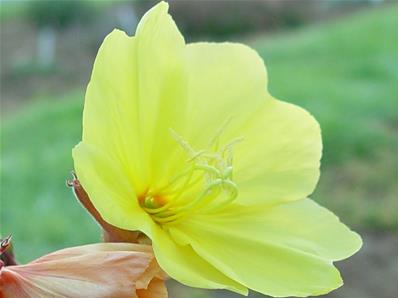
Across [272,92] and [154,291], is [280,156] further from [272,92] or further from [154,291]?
[272,92]

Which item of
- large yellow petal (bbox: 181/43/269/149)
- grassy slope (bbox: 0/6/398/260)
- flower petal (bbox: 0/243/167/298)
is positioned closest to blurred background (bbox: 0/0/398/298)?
grassy slope (bbox: 0/6/398/260)

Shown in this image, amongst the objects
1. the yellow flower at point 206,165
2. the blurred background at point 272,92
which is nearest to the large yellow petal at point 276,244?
the yellow flower at point 206,165

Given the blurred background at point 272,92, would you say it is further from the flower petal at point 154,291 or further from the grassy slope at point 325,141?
the flower petal at point 154,291

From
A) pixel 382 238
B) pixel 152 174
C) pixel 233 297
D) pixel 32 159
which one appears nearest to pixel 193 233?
pixel 152 174

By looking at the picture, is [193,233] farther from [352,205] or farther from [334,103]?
[334,103]

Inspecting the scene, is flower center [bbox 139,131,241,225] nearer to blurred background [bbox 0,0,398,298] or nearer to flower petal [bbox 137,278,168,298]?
flower petal [bbox 137,278,168,298]
